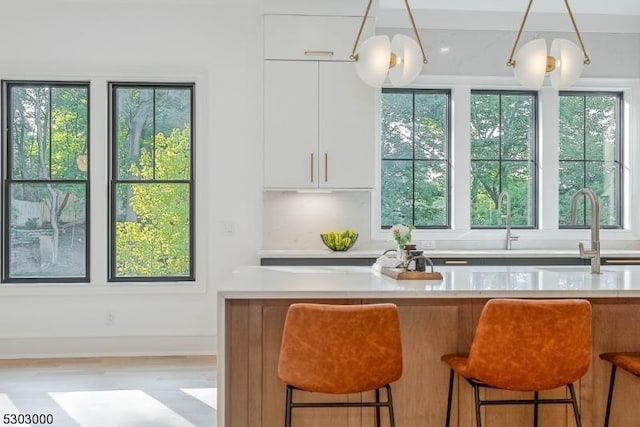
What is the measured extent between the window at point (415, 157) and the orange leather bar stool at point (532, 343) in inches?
112

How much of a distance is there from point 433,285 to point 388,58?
1.14 meters

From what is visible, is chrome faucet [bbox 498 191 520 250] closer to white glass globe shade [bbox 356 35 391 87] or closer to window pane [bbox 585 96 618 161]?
window pane [bbox 585 96 618 161]

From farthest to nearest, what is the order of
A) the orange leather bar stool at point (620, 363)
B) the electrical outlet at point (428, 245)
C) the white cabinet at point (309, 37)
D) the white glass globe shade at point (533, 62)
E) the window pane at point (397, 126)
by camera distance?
the window pane at point (397, 126) < the electrical outlet at point (428, 245) < the white cabinet at point (309, 37) < the white glass globe shade at point (533, 62) < the orange leather bar stool at point (620, 363)

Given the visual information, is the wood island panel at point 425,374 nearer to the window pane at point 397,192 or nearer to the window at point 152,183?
the window at point 152,183

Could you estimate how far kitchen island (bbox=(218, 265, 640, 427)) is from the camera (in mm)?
2344

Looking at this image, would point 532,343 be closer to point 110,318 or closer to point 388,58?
point 388,58

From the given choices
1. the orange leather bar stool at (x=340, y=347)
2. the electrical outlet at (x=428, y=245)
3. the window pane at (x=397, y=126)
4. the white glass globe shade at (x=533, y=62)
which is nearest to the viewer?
the orange leather bar stool at (x=340, y=347)

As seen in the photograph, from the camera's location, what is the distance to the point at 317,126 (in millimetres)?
4305

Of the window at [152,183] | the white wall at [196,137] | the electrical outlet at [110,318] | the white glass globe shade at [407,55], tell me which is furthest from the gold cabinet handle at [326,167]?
the electrical outlet at [110,318]

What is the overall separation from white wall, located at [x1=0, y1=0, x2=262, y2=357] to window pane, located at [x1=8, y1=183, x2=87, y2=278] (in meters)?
0.16

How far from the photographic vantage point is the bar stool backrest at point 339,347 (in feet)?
6.44

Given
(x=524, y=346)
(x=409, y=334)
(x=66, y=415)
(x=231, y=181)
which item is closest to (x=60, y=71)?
(x=231, y=181)

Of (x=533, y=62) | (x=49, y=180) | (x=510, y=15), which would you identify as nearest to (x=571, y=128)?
(x=510, y=15)

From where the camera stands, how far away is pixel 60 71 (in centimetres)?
441
